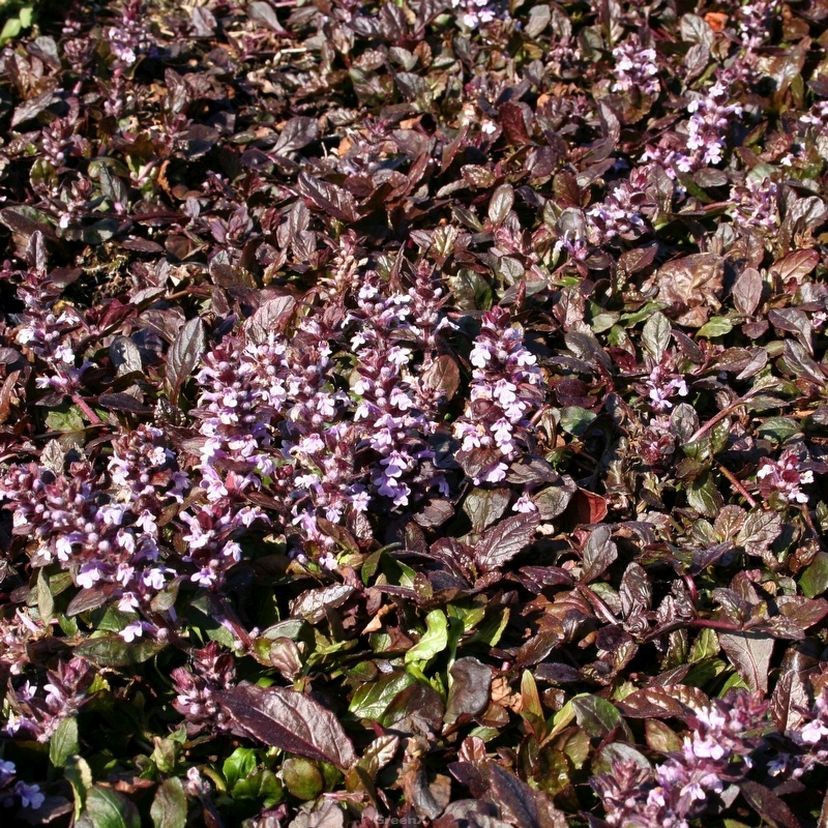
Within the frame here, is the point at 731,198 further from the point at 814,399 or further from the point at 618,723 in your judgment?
the point at 618,723

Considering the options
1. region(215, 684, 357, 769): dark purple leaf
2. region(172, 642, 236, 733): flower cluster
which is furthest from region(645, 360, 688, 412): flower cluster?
region(172, 642, 236, 733): flower cluster

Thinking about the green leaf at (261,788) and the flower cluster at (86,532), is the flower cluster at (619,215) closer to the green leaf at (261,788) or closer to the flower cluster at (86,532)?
the flower cluster at (86,532)

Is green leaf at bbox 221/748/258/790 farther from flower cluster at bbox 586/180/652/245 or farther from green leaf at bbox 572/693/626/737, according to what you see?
flower cluster at bbox 586/180/652/245

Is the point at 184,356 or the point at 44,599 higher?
the point at 184,356

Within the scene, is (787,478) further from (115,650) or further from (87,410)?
(87,410)

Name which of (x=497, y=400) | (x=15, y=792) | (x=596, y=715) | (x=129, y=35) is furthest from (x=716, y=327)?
(x=129, y=35)

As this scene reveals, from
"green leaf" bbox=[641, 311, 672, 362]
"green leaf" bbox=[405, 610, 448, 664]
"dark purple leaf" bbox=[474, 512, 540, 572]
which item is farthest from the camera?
"green leaf" bbox=[641, 311, 672, 362]
